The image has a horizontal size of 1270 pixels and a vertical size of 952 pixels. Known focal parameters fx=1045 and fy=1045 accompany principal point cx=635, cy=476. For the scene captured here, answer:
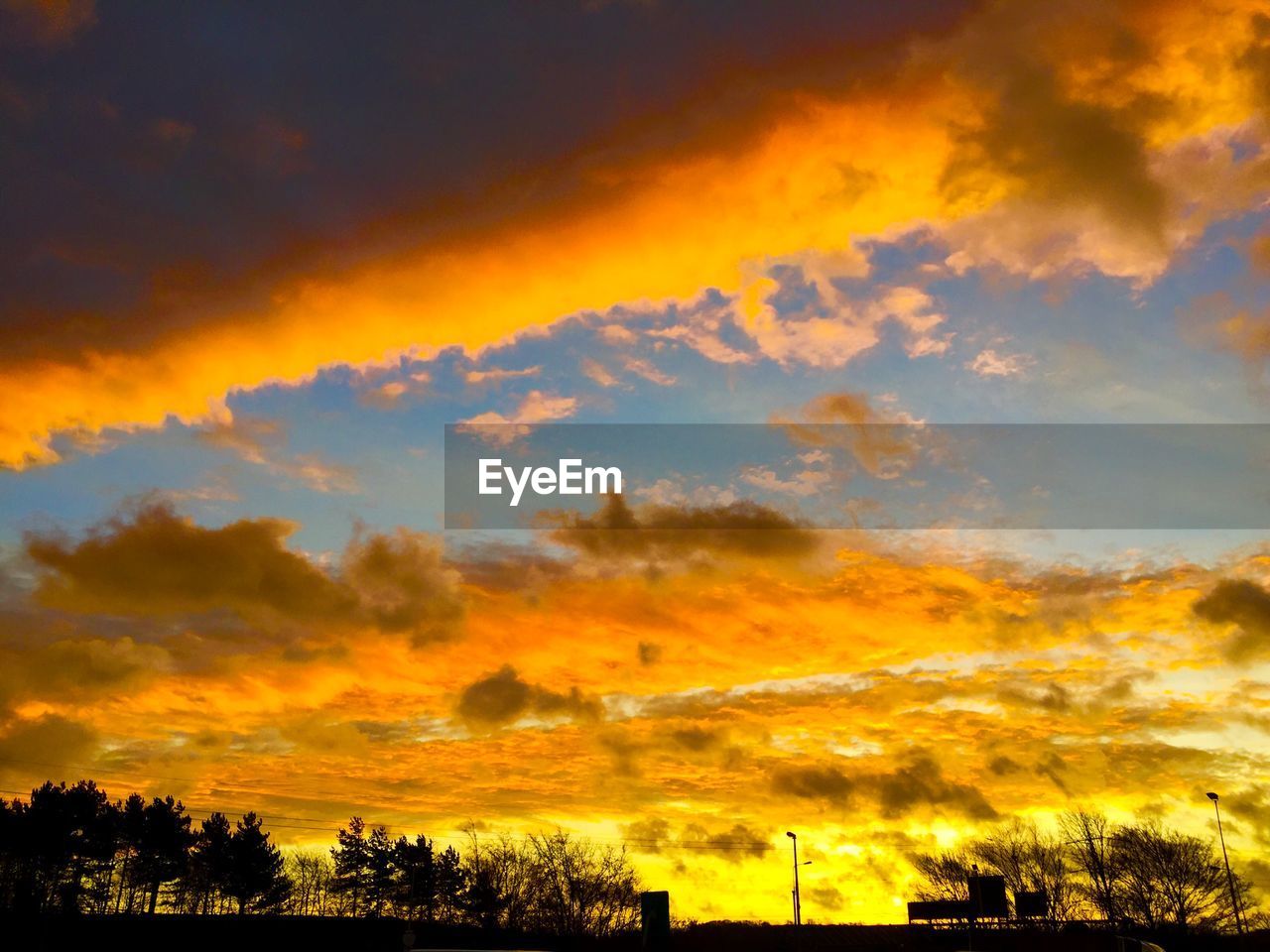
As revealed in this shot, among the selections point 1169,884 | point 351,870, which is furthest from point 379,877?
point 1169,884

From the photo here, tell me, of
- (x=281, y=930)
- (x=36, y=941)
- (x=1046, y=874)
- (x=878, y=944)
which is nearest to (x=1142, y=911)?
(x=1046, y=874)

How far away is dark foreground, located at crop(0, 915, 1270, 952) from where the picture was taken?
73562 millimetres

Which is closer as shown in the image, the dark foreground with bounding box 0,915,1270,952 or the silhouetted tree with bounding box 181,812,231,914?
the dark foreground with bounding box 0,915,1270,952

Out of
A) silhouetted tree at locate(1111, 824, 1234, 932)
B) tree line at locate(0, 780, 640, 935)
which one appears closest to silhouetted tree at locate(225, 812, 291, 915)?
tree line at locate(0, 780, 640, 935)

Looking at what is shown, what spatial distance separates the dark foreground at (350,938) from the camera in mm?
73562

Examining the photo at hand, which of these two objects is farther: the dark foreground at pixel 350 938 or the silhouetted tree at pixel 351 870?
the silhouetted tree at pixel 351 870

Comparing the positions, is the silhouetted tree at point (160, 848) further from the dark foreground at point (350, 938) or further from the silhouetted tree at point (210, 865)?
the dark foreground at point (350, 938)

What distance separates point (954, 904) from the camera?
137750 millimetres

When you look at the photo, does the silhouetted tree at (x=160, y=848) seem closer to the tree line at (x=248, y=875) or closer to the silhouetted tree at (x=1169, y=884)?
the tree line at (x=248, y=875)

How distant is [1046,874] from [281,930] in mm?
118711

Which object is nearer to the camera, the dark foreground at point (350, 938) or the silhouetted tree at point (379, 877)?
the dark foreground at point (350, 938)

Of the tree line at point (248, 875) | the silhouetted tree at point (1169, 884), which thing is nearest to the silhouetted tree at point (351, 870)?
the tree line at point (248, 875)

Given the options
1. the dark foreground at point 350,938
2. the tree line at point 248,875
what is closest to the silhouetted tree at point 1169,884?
the dark foreground at point 350,938

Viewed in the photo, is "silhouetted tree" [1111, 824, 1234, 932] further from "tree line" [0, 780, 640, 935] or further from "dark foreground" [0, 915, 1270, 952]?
"tree line" [0, 780, 640, 935]
